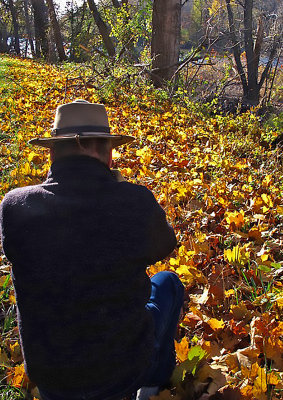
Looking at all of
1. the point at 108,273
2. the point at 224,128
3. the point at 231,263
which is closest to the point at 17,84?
the point at 224,128

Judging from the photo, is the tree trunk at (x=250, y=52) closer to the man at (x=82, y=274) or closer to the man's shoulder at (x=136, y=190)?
the man's shoulder at (x=136, y=190)

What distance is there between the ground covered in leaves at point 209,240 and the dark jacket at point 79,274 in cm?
49

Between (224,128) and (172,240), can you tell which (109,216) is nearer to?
(172,240)

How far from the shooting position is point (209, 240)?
279 centimetres

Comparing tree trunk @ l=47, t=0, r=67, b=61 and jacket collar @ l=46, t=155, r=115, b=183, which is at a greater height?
tree trunk @ l=47, t=0, r=67, b=61

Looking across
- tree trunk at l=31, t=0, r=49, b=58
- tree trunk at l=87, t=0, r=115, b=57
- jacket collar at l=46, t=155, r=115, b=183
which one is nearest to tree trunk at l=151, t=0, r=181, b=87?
tree trunk at l=87, t=0, r=115, b=57

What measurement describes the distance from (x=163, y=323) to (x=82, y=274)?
0.62 meters

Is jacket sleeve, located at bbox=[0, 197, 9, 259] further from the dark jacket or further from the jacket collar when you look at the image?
the jacket collar

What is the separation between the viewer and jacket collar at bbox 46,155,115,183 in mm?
1418

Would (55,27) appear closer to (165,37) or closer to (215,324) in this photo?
(165,37)

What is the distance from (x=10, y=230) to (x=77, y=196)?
11.3 inches

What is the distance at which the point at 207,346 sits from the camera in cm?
181

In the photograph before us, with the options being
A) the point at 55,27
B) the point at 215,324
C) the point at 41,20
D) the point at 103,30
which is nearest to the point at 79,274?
the point at 215,324

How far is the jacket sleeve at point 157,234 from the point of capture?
4.81 feet
